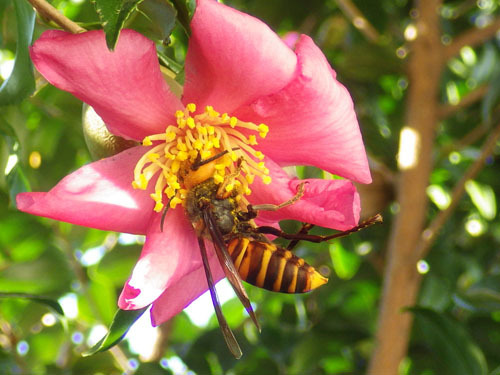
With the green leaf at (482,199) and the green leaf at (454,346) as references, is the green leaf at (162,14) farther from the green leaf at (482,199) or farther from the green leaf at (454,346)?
the green leaf at (482,199)

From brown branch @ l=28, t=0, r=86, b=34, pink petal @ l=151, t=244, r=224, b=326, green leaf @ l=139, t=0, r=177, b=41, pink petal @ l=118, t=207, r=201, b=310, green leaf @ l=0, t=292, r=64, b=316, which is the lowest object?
green leaf @ l=0, t=292, r=64, b=316

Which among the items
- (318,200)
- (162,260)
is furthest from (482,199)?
(162,260)

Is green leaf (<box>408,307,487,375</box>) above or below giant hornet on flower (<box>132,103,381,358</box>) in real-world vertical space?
below

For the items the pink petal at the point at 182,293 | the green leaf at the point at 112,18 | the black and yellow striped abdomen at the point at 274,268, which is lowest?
the pink petal at the point at 182,293

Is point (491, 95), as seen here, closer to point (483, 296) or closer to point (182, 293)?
point (483, 296)

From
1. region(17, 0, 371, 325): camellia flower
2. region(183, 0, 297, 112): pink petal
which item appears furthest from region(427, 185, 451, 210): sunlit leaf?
region(183, 0, 297, 112): pink petal

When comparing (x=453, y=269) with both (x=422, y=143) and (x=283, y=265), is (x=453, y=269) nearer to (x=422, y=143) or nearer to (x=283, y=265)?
(x=422, y=143)

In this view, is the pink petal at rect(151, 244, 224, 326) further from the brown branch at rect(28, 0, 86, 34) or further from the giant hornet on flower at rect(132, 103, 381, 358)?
the brown branch at rect(28, 0, 86, 34)

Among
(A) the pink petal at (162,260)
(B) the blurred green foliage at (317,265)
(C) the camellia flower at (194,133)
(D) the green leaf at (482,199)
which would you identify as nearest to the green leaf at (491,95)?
(B) the blurred green foliage at (317,265)

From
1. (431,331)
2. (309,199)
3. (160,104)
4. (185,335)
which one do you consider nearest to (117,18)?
(160,104)
